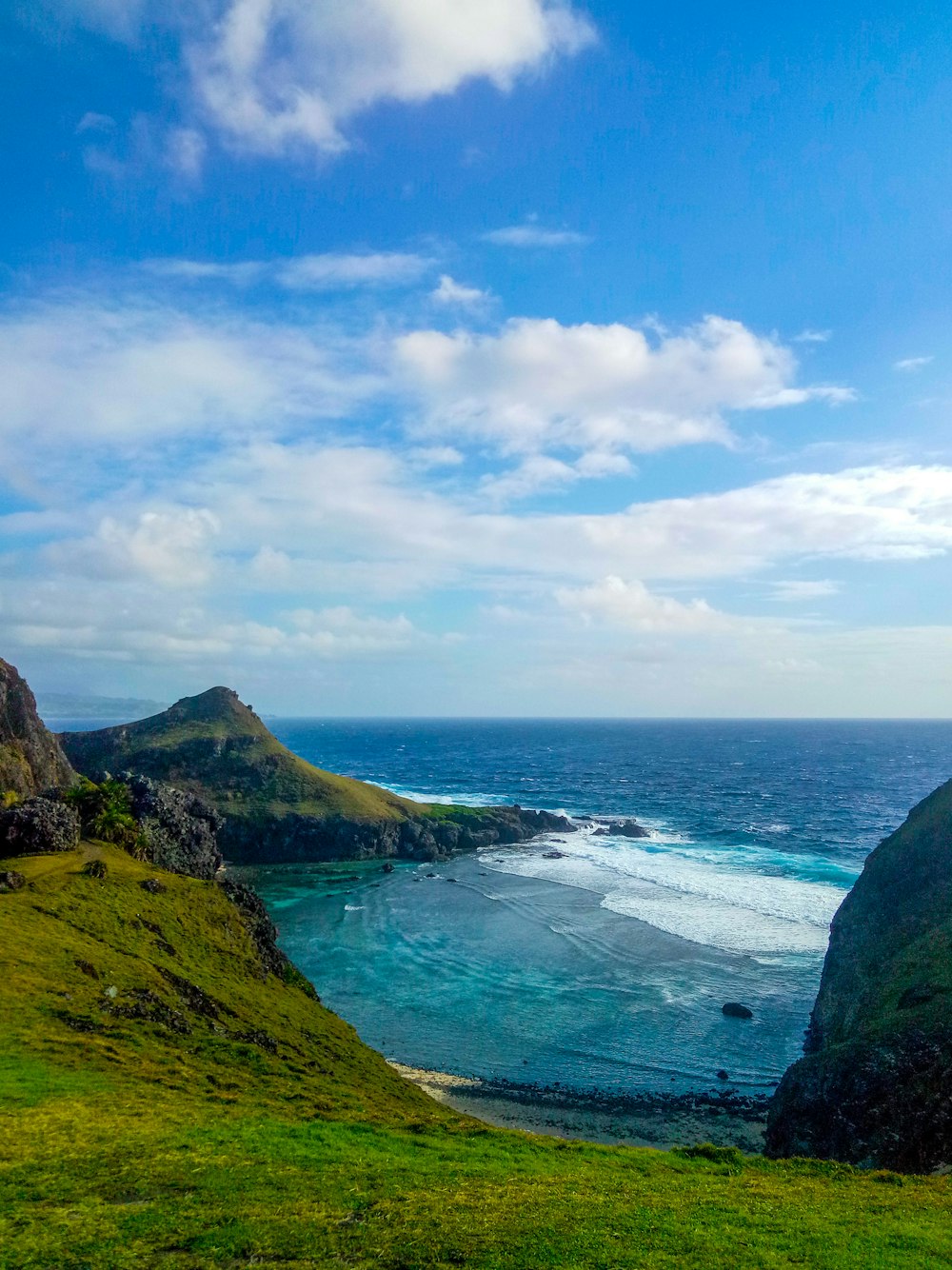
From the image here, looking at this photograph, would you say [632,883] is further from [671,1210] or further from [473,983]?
[671,1210]

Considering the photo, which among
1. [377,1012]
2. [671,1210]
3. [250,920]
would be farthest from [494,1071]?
[671,1210]

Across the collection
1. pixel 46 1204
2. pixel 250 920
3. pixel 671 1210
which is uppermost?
pixel 46 1204

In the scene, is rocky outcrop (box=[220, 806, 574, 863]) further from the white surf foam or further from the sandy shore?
the sandy shore

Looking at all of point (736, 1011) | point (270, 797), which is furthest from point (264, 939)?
point (270, 797)

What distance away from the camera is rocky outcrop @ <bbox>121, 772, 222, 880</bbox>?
2566 inches

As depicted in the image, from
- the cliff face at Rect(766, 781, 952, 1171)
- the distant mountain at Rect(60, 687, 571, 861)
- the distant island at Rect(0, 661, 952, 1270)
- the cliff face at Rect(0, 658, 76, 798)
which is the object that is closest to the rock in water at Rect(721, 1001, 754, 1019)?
the cliff face at Rect(766, 781, 952, 1171)

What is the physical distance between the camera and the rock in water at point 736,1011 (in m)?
55.2

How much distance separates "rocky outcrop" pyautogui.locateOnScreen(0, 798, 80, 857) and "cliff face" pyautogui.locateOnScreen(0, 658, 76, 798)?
24.7 meters

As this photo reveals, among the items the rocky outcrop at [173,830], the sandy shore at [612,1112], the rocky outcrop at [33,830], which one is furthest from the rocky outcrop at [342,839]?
the sandy shore at [612,1112]

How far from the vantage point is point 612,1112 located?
42.7 m

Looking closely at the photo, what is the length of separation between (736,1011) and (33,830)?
2108 inches

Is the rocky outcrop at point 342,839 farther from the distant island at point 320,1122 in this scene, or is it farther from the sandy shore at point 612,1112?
the sandy shore at point 612,1112

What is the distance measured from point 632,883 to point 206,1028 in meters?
72.2

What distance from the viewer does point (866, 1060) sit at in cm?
3191
